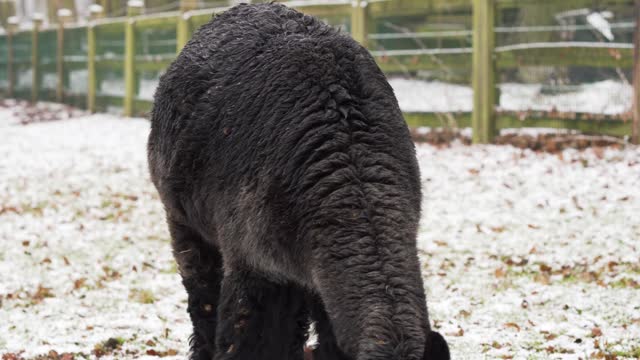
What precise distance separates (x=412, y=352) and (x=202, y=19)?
50.0 feet

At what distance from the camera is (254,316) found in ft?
15.3

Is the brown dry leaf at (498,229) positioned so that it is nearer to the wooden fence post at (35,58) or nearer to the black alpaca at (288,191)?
the black alpaca at (288,191)

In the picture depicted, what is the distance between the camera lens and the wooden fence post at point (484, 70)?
13.1 metres

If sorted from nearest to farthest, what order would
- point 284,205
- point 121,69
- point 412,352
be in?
point 412,352 < point 284,205 < point 121,69

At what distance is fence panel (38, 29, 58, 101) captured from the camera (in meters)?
25.1

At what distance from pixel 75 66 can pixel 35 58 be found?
242 cm

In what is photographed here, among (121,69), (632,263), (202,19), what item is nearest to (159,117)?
(632,263)

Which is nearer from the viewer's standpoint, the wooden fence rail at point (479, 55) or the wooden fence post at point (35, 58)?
the wooden fence rail at point (479, 55)

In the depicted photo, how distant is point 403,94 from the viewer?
14.3m

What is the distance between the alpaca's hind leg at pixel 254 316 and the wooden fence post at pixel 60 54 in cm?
2083

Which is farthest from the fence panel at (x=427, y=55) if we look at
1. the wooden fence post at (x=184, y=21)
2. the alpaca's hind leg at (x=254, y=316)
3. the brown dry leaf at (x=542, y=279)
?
the alpaca's hind leg at (x=254, y=316)

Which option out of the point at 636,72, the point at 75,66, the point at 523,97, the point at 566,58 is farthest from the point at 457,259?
the point at 75,66

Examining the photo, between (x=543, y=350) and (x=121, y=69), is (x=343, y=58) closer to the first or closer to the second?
(x=543, y=350)

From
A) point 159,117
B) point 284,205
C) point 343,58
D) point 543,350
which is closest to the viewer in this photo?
point 284,205
